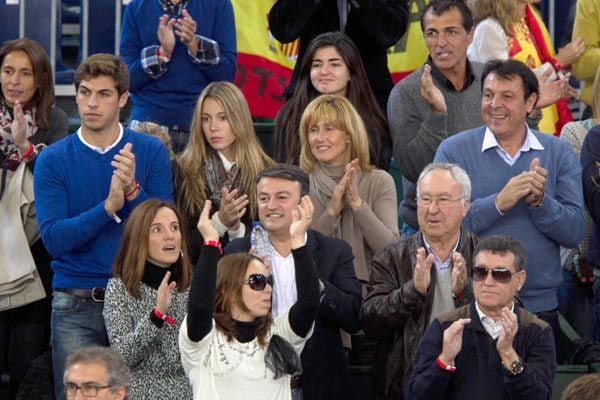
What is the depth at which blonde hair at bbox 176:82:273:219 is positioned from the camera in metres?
10.6

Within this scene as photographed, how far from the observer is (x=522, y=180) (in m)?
9.89

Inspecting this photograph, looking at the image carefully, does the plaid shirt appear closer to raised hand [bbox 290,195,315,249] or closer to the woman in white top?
raised hand [bbox 290,195,315,249]

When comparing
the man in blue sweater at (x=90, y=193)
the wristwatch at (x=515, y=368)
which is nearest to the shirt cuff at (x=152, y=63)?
the man in blue sweater at (x=90, y=193)

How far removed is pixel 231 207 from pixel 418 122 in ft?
5.23

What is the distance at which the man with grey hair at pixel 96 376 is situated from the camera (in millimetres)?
8211

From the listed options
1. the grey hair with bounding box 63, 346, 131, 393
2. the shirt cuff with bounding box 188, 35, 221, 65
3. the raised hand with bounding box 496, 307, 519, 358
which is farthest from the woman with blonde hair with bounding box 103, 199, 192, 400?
the shirt cuff with bounding box 188, 35, 221, 65

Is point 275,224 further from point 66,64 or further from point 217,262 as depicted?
point 66,64

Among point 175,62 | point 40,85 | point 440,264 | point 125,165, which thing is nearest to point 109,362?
point 125,165

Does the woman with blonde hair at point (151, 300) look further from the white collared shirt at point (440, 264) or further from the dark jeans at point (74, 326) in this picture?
the white collared shirt at point (440, 264)

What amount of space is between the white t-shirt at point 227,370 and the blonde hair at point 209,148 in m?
1.74

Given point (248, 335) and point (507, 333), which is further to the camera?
point (248, 335)

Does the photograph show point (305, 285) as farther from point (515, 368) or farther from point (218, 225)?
point (218, 225)

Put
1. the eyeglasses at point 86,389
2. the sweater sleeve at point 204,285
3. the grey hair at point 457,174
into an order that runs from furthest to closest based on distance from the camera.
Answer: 1. the grey hair at point 457,174
2. the sweater sleeve at point 204,285
3. the eyeglasses at point 86,389

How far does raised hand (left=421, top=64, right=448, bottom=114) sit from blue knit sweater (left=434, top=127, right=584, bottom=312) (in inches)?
17.6
